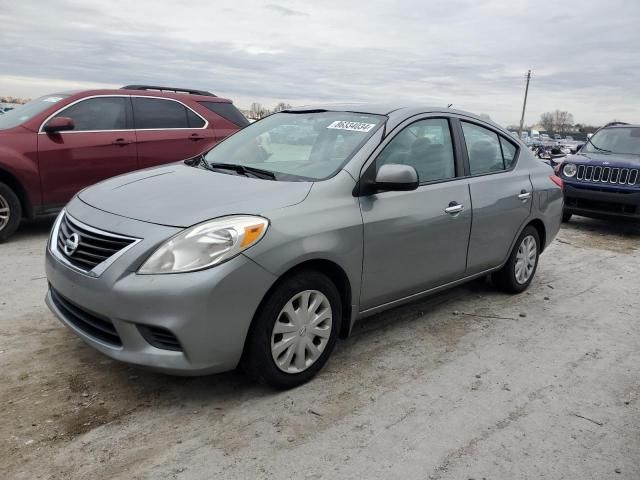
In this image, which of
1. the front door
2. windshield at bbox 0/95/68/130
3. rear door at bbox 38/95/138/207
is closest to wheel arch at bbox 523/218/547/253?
the front door

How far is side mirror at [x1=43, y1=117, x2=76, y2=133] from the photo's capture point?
261 inches

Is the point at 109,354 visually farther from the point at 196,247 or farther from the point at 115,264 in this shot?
the point at 196,247

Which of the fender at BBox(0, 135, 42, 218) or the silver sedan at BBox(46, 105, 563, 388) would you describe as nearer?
the silver sedan at BBox(46, 105, 563, 388)

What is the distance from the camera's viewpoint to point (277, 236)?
3.05 meters

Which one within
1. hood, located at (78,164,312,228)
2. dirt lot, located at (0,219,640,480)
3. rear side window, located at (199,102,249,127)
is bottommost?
dirt lot, located at (0,219,640,480)

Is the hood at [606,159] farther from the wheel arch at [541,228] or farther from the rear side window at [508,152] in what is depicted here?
the rear side window at [508,152]

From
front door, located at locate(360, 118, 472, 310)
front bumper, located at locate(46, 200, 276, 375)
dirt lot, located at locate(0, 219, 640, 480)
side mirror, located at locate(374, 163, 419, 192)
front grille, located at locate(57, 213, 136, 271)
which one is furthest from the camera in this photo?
front door, located at locate(360, 118, 472, 310)

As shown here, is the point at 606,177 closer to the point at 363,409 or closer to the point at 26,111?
the point at 363,409

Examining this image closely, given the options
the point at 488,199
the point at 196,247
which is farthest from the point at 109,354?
the point at 488,199

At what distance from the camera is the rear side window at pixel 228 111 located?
8266 mm

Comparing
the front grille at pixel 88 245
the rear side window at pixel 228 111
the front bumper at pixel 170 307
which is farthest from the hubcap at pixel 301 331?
the rear side window at pixel 228 111

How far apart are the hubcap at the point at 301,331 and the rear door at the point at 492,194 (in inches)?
65.5

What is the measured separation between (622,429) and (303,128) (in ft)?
9.23

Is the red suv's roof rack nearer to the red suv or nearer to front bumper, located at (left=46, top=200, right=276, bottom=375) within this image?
the red suv
